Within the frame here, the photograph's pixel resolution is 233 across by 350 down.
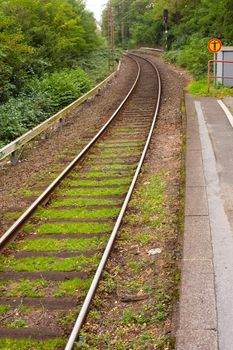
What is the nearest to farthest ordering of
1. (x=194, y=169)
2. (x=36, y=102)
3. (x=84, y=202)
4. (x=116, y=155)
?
Answer: (x=84, y=202)
(x=194, y=169)
(x=116, y=155)
(x=36, y=102)

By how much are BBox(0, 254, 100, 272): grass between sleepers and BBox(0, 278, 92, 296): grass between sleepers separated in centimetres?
30

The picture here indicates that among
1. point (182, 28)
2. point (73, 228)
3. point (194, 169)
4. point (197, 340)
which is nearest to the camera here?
point (197, 340)

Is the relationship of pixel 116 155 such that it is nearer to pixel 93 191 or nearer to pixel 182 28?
pixel 93 191

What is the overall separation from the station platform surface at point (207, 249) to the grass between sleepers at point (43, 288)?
1320 mm

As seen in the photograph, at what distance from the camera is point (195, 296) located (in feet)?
17.3

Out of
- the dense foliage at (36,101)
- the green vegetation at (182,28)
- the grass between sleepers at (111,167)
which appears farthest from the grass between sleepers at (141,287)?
the green vegetation at (182,28)

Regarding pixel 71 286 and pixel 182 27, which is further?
pixel 182 27

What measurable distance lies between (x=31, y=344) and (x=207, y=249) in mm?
2739

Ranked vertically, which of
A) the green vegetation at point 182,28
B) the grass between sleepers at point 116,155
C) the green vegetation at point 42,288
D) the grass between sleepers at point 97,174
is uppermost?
the green vegetation at point 182,28

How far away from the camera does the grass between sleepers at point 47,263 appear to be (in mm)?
6402

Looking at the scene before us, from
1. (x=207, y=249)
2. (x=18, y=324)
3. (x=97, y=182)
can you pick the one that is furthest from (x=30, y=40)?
(x=18, y=324)

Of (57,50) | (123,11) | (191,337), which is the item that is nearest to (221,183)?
(191,337)

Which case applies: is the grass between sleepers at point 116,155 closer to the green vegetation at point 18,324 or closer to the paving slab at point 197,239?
the paving slab at point 197,239

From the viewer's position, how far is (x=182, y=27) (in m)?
53.7
